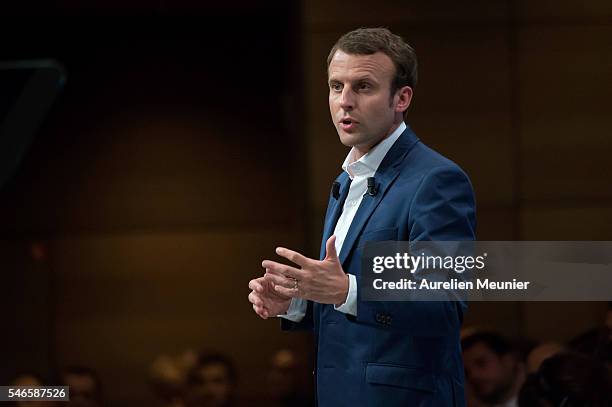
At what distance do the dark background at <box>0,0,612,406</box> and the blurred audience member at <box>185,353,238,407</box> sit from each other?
2.0 inches

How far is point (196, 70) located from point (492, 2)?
116cm

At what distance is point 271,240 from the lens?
3.78m

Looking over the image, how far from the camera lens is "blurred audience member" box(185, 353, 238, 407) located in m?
3.73

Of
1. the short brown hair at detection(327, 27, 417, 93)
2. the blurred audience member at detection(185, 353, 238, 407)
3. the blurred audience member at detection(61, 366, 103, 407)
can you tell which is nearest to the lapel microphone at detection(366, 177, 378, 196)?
the short brown hair at detection(327, 27, 417, 93)

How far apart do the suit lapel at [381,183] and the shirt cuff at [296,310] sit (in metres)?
0.23

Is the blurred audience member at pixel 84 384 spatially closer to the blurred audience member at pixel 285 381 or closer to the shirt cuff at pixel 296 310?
the blurred audience member at pixel 285 381

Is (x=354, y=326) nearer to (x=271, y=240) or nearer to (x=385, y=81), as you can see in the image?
(x=385, y=81)

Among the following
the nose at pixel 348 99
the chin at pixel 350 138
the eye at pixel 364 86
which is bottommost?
the chin at pixel 350 138

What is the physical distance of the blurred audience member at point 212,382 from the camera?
12.2 feet

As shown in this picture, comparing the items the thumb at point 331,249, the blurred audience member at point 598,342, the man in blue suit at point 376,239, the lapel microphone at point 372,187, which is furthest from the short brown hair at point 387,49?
the blurred audience member at point 598,342

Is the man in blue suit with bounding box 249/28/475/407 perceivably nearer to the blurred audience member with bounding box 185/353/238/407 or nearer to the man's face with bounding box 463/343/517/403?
the man's face with bounding box 463/343/517/403

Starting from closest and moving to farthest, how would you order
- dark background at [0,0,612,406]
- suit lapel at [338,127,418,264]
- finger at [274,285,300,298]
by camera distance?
finger at [274,285,300,298], suit lapel at [338,127,418,264], dark background at [0,0,612,406]

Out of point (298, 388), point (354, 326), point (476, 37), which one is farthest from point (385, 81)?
point (298, 388)

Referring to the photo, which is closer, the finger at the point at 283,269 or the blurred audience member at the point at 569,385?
the finger at the point at 283,269
